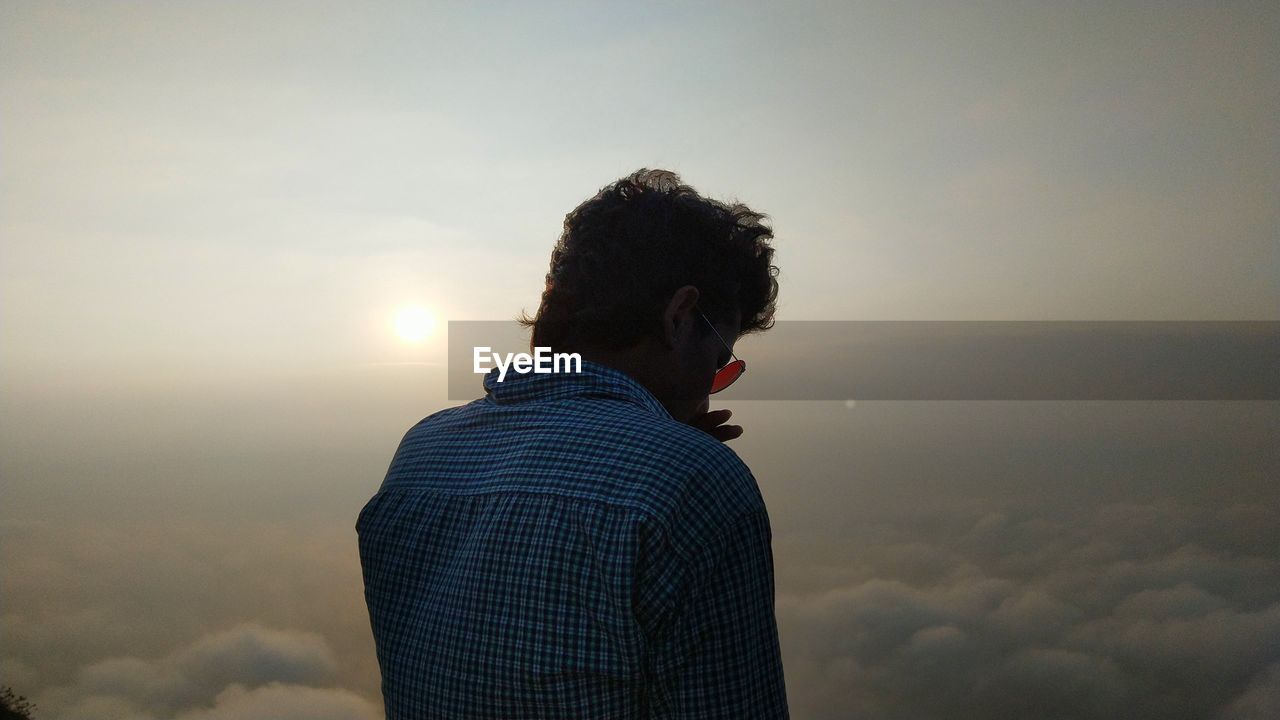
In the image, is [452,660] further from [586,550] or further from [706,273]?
[706,273]

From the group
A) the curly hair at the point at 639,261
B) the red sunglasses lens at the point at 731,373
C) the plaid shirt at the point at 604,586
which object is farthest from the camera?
the red sunglasses lens at the point at 731,373

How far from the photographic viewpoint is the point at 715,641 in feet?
2.60

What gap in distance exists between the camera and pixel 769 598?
83 cm

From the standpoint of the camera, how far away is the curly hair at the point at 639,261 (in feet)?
4.11

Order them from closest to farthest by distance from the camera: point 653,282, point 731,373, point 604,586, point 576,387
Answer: point 604,586, point 576,387, point 653,282, point 731,373

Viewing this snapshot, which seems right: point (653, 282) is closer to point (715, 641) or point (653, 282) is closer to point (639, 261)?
point (639, 261)

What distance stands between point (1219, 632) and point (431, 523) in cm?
5396

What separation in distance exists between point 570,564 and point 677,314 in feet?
1.88

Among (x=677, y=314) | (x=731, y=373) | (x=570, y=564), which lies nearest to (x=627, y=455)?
(x=570, y=564)

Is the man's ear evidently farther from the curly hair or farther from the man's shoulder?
the man's shoulder

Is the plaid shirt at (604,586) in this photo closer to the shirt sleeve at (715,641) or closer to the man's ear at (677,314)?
the shirt sleeve at (715,641)

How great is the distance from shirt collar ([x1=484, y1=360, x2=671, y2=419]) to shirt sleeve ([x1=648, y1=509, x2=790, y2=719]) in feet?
0.80

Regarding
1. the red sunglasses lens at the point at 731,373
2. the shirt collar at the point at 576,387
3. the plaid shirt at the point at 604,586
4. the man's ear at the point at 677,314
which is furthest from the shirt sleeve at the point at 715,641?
the red sunglasses lens at the point at 731,373

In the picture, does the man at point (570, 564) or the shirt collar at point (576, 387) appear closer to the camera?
the man at point (570, 564)
